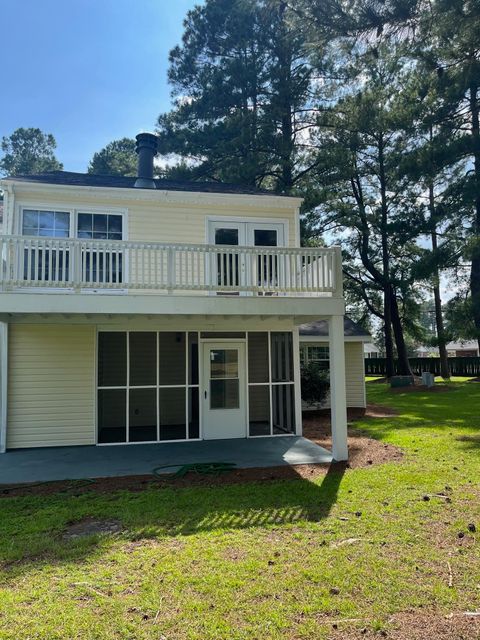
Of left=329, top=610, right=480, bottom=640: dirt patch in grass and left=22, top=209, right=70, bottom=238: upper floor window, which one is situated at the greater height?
left=22, top=209, right=70, bottom=238: upper floor window

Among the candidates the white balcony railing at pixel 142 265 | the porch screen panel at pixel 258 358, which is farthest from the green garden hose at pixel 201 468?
the porch screen panel at pixel 258 358

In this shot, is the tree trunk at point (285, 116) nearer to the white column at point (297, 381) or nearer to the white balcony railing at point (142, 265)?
the white column at point (297, 381)

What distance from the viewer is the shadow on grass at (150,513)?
446 cm

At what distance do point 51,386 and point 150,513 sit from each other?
5.11 m

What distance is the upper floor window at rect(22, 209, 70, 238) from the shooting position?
9641 mm

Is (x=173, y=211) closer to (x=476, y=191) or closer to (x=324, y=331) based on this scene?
(x=324, y=331)

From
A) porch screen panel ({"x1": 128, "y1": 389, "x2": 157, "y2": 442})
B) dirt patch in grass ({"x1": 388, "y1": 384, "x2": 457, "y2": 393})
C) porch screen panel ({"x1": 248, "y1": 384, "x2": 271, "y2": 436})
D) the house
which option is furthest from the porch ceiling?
dirt patch in grass ({"x1": 388, "y1": 384, "x2": 457, "y2": 393})

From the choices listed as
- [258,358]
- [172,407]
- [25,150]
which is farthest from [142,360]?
[25,150]

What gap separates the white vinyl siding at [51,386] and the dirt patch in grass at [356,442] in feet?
17.3

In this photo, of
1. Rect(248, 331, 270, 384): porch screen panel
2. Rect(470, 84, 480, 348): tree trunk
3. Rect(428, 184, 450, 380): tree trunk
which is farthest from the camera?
Rect(428, 184, 450, 380): tree trunk

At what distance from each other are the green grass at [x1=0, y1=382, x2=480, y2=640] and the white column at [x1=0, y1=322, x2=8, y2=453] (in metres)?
3.75

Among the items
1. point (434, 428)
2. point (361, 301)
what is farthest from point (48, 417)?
point (361, 301)

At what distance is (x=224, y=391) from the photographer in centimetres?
1054

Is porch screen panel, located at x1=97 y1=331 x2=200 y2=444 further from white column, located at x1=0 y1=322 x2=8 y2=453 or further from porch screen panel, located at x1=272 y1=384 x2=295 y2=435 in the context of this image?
white column, located at x1=0 y1=322 x2=8 y2=453
